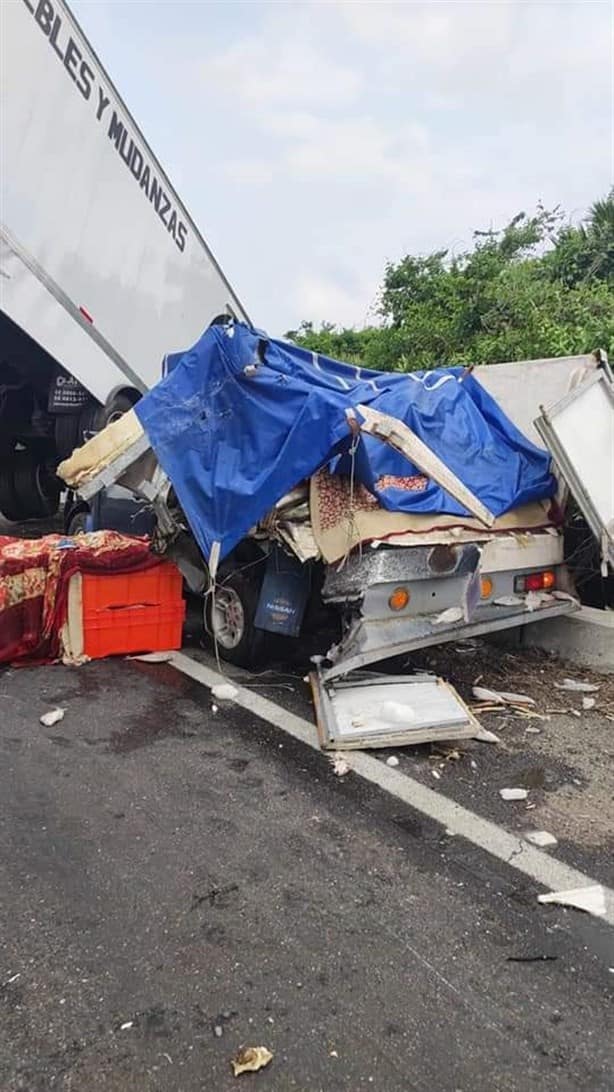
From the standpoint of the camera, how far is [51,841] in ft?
10.0

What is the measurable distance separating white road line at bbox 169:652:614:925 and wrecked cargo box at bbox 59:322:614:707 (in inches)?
14.3

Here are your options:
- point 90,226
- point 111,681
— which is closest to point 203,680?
point 111,681

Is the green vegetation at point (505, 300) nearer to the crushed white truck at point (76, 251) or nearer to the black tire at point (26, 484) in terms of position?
the crushed white truck at point (76, 251)

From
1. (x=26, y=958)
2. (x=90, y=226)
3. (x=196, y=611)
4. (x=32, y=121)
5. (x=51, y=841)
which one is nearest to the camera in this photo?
(x=26, y=958)

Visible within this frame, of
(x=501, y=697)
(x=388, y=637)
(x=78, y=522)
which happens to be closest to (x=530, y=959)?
(x=388, y=637)

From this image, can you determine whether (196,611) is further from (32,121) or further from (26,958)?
(32,121)

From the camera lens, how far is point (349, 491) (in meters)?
4.30

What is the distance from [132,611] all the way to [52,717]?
4.15 ft

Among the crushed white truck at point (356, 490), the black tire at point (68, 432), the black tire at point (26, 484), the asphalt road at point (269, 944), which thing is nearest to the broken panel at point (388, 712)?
the crushed white truck at point (356, 490)

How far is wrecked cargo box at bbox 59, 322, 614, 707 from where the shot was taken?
4.24 metres

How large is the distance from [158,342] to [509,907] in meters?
7.81

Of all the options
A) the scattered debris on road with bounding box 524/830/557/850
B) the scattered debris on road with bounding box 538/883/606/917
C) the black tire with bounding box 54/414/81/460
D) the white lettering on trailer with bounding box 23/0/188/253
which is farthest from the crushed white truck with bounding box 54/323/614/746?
the white lettering on trailer with bounding box 23/0/188/253

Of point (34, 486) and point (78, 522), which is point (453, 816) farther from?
point (34, 486)

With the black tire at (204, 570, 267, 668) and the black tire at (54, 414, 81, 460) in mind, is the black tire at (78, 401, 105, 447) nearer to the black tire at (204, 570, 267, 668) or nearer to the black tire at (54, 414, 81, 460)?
the black tire at (54, 414, 81, 460)
